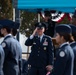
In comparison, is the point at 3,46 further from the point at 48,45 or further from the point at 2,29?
the point at 48,45

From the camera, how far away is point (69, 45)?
5027 mm

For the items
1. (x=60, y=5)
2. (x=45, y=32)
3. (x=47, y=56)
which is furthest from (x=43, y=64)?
(x=60, y=5)

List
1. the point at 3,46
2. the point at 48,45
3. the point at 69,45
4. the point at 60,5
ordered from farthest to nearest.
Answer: the point at 48,45, the point at 60,5, the point at 3,46, the point at 69,45

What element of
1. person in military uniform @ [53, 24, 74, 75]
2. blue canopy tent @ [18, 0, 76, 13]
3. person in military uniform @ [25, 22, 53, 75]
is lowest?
person in military uniform @ [25, 22, 53, 75]

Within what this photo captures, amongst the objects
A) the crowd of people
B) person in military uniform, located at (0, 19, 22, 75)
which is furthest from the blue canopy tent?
person in military uniform, located at (0, 19, 22, 75)

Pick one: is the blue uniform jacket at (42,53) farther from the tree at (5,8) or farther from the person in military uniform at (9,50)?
the tree at (5,8)

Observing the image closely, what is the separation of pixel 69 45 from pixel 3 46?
138 centimetres

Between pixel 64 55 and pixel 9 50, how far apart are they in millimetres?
1451

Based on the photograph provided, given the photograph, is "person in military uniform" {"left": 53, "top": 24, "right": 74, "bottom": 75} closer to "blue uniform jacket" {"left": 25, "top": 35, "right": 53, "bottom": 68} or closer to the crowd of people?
the crowd of people

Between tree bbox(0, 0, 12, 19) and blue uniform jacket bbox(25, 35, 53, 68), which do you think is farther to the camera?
tree bbox(0, 0, 12, 19)

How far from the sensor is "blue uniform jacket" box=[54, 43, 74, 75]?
15.9ft

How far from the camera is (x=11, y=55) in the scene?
609cm

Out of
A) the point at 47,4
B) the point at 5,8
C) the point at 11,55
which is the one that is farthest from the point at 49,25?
the point at 5,8

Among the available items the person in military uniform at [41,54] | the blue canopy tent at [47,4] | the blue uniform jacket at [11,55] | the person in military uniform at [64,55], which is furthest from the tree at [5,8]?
the person in military uniform at [64,55]
